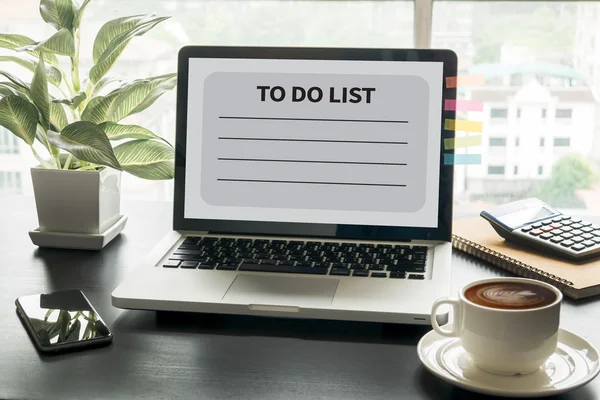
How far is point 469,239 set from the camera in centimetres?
105

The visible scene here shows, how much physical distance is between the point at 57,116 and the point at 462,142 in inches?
22.6

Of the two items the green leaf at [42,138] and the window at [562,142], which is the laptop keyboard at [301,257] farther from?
the window at [562,142]

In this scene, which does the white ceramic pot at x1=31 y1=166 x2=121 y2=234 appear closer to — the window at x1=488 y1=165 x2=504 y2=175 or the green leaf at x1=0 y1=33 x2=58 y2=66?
the green leaf at x1=0 y1=33 x2=58 y2=66

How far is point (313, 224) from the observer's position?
1.01 meters

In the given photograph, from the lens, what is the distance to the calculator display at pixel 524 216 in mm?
1040

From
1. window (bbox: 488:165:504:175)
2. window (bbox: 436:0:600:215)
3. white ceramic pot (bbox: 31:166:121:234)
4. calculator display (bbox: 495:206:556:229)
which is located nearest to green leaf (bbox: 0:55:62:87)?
white ceramic pot (bbox: 31:166:121:234)

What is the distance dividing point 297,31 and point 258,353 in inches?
92.7

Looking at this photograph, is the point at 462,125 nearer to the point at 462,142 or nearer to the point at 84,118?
the point at 462,142

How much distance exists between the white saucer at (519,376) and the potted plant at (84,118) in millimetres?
510

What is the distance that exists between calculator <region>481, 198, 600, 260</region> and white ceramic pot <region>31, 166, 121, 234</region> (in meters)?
0.54

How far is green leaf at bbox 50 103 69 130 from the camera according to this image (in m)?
1.06

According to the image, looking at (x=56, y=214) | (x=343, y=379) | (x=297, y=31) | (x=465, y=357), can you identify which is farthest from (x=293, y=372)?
(x=297, y=31)

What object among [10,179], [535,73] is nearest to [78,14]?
[535,73]

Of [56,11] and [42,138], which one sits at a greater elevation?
[56,11]
